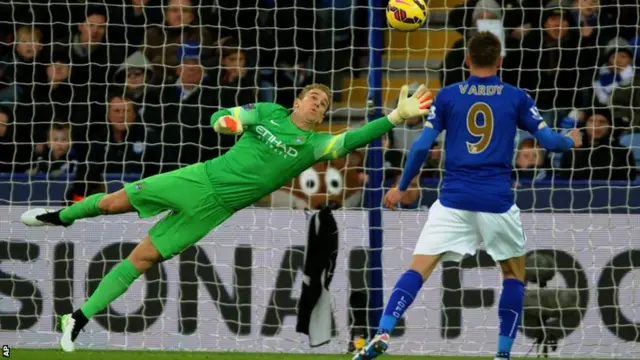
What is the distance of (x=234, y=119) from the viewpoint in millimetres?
8164

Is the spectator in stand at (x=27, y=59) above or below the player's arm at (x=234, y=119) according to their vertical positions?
above

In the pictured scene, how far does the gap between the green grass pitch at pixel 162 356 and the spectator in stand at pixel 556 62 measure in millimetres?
2211

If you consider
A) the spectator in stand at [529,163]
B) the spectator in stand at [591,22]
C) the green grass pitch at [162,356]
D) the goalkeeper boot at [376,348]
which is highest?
the spectator in stand at [591,22]

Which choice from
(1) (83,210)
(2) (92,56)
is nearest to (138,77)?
(2) (92,56)

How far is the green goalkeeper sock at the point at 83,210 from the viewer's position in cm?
862

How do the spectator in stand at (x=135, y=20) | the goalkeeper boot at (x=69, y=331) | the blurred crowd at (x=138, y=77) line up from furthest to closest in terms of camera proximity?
1. the spectator in stand at (x=135, y=20)
2. the blurred crowd at (x=138, y=77)
3. the goalkeeper boot at (x=69, y=331)

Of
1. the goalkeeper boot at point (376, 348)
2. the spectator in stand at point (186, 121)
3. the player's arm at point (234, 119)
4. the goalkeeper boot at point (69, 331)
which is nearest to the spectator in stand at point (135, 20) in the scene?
the spectator in stand at point (186, 121)

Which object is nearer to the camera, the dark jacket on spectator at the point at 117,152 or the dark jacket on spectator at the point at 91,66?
the dark jacket on spectator at the point at 117,152

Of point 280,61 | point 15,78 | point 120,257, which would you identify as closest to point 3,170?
point 15,78

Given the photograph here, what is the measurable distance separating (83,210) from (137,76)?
252 cm

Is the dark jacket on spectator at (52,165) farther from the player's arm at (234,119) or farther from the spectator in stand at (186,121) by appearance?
the player's arm at (234,119)

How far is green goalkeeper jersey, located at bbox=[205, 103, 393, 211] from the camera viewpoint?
8602mm

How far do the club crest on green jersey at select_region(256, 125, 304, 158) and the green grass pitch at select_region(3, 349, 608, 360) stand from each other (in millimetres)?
1694

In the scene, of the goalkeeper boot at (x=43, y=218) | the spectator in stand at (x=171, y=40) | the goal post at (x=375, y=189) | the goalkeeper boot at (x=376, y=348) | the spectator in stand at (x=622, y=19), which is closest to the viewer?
the goalkeeper boot at (x=376, y=348)
